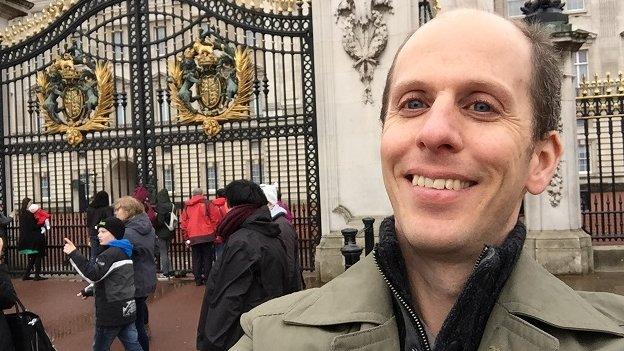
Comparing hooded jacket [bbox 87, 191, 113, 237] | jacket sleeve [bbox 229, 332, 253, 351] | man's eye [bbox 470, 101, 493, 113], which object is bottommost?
hooded jacket [bbox 87, 191, 113, 237]

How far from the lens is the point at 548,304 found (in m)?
1.21

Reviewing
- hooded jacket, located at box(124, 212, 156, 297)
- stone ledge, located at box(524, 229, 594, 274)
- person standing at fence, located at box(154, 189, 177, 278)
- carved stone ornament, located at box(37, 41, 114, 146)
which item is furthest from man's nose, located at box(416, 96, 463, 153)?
carved stone ornament, located at box(37, 41, 114, 146)

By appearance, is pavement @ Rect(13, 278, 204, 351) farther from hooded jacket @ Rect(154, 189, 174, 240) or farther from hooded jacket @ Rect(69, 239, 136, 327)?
hooded jacket @ Rect(69, 239, 136, 327)

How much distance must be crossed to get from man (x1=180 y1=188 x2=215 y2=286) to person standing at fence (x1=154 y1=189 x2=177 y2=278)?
16.6 inches

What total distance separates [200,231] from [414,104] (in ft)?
28.2

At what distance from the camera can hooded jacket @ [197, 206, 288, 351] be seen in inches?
163

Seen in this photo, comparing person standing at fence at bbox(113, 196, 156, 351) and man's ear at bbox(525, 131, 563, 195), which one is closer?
man's ear at bbox(525, 131, 563, 195)

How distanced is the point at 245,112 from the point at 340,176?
1.96m

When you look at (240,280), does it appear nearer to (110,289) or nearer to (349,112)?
(110,289)

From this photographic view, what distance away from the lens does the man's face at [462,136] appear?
1.22 m

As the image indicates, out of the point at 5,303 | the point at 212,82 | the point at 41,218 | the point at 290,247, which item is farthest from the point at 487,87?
the point at 41,218

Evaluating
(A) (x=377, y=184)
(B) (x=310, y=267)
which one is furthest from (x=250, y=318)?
(B) (x=310, y=267)

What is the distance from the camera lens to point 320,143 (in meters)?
9.35

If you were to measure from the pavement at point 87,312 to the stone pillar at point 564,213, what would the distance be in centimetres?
446
